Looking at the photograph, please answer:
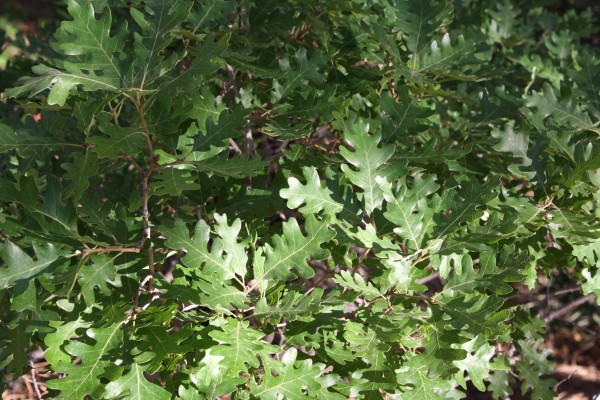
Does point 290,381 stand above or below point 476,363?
above

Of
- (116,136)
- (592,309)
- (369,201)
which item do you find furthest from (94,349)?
(592,309)

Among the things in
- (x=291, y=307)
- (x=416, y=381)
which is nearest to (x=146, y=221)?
(x=291, y=307)

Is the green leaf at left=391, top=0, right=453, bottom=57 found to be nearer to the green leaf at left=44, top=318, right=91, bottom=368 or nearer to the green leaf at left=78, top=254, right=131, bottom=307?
the green leaf at left=78, top=254, right=131, bottom=307

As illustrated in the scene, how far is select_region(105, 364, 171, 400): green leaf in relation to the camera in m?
1.66

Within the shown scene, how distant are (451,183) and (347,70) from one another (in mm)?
623

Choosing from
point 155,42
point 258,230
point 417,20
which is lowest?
point 258,230

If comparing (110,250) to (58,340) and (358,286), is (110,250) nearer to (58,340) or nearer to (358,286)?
Result: (58,340)

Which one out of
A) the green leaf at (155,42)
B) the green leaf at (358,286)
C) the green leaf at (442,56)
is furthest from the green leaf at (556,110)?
the green leaf at (155,42)

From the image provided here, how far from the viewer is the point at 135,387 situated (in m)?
1.66

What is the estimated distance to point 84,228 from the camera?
223 centimetres

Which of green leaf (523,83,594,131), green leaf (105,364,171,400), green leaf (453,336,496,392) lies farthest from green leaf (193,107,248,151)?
green leaf (523,83,594,131)

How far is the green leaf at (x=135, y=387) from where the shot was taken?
5.44ft

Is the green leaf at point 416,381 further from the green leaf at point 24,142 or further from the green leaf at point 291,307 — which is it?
the green leaf at point 24,142

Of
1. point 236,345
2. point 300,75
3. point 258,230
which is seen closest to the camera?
point 236,345
